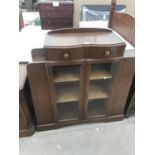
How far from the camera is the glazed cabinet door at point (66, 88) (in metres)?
1.31

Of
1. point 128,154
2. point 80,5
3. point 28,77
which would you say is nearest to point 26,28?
point 80,5

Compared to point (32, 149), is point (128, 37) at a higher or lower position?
higher

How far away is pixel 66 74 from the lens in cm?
142

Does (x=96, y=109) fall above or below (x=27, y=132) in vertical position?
above

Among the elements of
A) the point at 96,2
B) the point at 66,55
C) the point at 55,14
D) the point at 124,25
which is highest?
the point at 96,2

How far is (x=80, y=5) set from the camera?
1.95 m

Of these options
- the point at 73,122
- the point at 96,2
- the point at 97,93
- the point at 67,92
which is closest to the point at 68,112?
the point at 73,122

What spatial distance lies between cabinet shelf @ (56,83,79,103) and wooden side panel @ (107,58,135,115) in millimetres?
341

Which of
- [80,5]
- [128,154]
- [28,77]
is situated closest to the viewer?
[28,77]

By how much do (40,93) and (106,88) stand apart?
0.63m

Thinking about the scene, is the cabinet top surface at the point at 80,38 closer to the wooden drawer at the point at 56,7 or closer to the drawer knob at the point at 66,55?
the drawer knob at the point at 66,55

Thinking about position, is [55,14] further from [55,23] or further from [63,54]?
[63,54]
